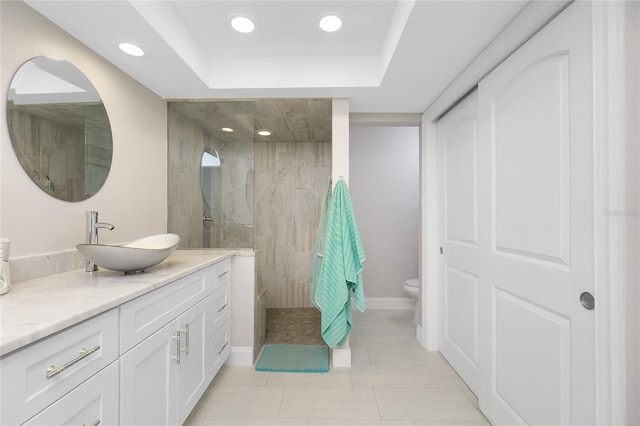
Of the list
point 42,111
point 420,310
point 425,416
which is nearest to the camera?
point 42,111

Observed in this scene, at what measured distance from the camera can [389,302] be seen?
139 inches

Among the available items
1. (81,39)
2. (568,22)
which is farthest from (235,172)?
(568,22)

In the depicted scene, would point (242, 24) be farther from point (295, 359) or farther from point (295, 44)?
point (295, 359)

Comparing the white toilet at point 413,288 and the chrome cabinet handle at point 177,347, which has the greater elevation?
the chrome cabinet handle at point 177,347

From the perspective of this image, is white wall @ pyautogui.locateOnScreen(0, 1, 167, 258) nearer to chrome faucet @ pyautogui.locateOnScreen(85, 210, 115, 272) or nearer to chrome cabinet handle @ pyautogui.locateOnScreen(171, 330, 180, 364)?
chrome faucet @ pyautogui.locateOnScreen(85, 210, 115, 272)

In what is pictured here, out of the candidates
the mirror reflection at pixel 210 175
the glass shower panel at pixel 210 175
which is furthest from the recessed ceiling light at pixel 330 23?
the mirror reflection at pixel 210 175

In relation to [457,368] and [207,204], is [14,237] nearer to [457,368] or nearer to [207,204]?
[207,204]

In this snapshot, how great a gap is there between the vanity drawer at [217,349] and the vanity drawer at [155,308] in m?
0.38

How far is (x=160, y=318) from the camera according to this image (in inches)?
48.1

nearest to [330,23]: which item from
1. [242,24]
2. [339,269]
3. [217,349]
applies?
[242,24]

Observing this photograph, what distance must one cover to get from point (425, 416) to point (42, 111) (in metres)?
A: 2.59

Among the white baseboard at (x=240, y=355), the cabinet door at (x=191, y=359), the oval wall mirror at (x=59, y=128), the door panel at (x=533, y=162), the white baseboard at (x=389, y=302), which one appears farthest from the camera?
the white baseboard at (x=389, y=302)

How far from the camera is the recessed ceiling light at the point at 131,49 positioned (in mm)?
1520

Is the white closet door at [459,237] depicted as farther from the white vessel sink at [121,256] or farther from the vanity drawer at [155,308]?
the white vessel sink at [121,256]
